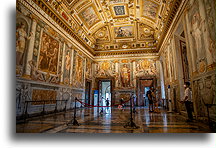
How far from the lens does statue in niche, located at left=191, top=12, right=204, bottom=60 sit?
4749 millimetres

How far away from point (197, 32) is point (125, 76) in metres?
11.3

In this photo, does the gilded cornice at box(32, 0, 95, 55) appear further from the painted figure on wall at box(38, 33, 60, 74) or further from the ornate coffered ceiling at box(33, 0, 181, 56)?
the painted figure on wall at box(38, 33, 60, 74)

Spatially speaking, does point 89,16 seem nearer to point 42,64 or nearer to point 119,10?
point 119,10

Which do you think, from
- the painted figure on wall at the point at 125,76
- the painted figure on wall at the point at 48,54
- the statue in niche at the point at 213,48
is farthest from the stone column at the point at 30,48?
the painted figure on wall at the point at 125,76

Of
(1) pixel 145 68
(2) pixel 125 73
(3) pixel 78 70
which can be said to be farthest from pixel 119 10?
(1) pixel 145 68

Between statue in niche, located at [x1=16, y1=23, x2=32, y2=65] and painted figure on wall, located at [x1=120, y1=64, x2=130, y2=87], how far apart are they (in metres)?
11.6

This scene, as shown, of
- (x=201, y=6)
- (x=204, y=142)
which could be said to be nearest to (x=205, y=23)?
(x=201, y=6)

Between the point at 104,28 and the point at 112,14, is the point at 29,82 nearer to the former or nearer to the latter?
the point at 112,14

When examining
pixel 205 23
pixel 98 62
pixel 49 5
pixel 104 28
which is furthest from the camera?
pixel 98 62

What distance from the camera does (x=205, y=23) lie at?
4.27 meters

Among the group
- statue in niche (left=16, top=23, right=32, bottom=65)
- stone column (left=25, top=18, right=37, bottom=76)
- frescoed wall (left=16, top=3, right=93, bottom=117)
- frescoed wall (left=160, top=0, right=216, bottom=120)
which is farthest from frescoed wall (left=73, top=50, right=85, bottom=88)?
frescoed wall (left=160, top=0, right=216, bottom=120)

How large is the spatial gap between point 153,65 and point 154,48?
2070 millimetres

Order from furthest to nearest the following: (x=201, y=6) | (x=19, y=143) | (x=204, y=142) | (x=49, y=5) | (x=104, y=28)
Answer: (x=104, y=28) → (x=49, y=5) → (x=201, y=6) → (x=19, y=143) → (x=204, y=142)

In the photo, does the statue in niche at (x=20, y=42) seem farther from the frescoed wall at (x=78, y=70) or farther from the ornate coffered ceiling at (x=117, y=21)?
the frescoed wall at (x=78, y=70)
